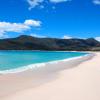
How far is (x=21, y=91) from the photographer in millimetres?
7539

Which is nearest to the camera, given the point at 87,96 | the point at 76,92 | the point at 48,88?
the point at 87,96

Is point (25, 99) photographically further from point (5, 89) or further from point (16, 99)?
point (5, 89)

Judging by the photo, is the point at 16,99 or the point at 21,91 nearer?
the point at 16,99

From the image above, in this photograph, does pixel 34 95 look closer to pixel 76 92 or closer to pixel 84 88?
pixel 76 92

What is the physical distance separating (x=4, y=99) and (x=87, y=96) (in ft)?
7.71

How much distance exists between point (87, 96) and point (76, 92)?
1.89 ft

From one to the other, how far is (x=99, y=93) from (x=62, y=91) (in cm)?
114

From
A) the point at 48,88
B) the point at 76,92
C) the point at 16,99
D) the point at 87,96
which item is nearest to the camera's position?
the point at 16,99

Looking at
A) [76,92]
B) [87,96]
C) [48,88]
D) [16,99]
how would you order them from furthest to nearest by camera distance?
Answer: [48,88]
[76,92]
[87,96]
[16,99]

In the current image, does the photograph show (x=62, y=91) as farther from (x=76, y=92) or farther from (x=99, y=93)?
(x=99, y=93)

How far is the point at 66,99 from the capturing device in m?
6.62

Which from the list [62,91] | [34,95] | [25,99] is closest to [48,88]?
[62,91]

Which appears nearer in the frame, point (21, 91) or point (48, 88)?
point (21, 91)

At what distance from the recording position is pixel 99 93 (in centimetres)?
730
